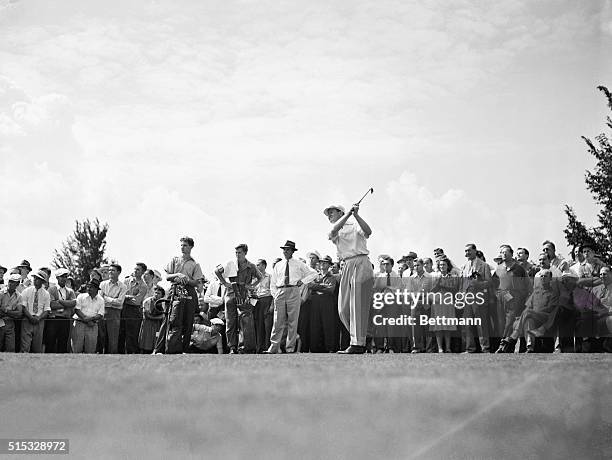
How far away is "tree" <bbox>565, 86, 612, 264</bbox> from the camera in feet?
77.4

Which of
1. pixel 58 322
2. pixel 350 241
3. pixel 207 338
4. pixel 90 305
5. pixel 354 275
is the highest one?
pixel 350 241

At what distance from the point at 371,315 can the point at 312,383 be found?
8.96 m

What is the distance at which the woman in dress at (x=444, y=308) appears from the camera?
1275 centimetres

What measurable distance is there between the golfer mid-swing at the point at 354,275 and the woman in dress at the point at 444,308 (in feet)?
9.90

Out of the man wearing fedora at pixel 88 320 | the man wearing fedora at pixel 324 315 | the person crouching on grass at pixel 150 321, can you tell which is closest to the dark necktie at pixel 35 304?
the man wearing fedora at pixel 88 320

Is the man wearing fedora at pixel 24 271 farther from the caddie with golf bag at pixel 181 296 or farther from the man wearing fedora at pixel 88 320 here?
the caddie with golf bag at pixel 181 296

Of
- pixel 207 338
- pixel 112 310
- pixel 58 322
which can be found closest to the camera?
pixel 207 338

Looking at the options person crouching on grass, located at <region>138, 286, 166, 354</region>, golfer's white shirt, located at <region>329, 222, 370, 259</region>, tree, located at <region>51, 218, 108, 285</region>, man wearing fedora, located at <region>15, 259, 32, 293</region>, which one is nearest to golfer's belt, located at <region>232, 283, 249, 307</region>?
person crouching on grass, located at <region>138, 286, 166, 354</region>

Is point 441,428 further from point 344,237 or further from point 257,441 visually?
point 344,237

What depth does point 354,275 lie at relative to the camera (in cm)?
1004

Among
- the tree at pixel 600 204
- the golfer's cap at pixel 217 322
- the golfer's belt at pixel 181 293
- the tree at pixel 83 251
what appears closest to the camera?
the golfer's belt at pixel 181 293

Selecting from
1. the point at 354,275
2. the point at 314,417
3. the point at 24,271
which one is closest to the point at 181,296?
the point at 354,275

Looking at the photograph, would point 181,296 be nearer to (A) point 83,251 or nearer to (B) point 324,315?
(B) point 324,315

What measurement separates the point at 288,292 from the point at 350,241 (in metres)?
3.14
